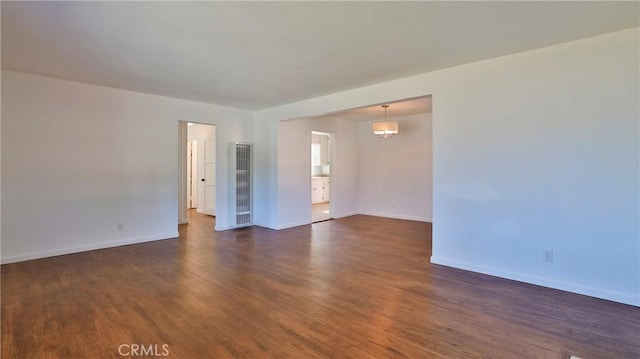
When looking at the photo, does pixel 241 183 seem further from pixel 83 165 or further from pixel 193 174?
pixel 193 174

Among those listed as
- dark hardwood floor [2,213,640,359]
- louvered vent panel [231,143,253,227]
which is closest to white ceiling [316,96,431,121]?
louvered vent panel [231,143,253,227]

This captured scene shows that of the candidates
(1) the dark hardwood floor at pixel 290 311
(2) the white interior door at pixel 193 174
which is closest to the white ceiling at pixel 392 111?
(1) the dark hardwood floor at pixel 290 311

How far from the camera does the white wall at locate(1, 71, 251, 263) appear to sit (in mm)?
4109

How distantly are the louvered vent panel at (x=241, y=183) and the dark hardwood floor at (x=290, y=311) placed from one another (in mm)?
2147

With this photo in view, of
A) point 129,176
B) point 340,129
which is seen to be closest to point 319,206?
point 340,129

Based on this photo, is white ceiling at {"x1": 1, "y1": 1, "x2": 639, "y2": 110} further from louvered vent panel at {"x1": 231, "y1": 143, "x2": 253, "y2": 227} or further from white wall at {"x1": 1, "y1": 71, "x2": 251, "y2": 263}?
louvered vent panel at {"x1": 231, "y1": 143, "x2": 253, "y2": 227}

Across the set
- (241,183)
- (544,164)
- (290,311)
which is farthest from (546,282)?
(241,183)

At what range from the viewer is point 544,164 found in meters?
3.26

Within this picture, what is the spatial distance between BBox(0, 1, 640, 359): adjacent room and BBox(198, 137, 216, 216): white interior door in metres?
2.45

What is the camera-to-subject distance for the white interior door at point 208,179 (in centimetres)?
801

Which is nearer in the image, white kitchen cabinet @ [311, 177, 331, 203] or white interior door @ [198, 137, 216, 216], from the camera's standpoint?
white interior door @ [198, 137, 216, 216]

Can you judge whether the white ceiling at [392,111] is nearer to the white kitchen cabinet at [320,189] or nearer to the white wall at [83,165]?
the white kitchen cabinet at [320,189]

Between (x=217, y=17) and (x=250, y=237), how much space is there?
12.8 feet

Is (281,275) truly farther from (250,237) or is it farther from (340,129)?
(340,129)
